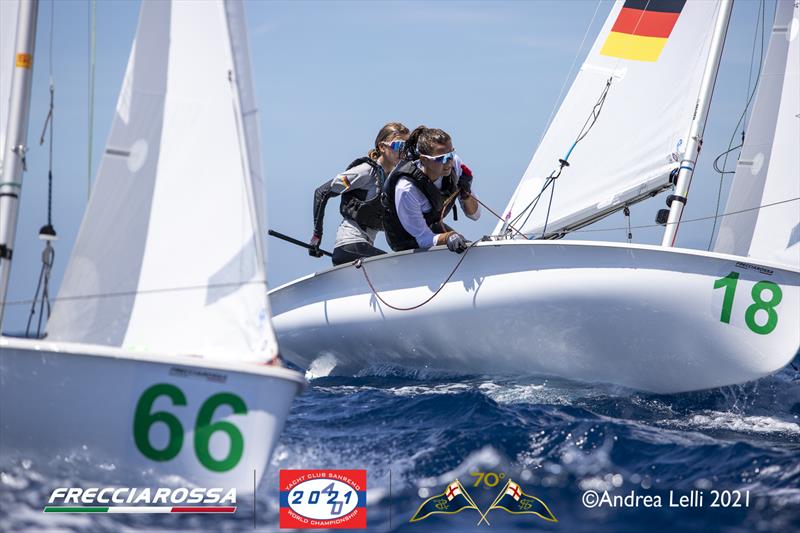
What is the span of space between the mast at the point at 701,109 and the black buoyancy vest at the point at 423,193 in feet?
4.98

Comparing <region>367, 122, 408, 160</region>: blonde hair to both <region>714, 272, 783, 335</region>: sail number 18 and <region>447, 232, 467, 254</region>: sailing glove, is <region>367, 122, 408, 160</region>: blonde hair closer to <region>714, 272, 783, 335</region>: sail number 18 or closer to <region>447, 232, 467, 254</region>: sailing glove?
<region>447, 232, 467, 254</region>: sailing glove

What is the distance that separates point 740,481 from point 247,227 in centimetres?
240

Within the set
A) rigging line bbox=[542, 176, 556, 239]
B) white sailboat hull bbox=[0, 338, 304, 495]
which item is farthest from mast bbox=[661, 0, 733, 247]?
white sailboat hull bbox=[0, 338, 304, 495]

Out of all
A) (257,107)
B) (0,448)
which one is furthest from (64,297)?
(257,107)

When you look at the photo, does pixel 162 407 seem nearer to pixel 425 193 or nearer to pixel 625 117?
pixel 425 193

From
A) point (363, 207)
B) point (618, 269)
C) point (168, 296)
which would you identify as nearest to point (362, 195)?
point (363, 207)

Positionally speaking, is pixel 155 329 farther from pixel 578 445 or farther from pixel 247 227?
pixel 578 445

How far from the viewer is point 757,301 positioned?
486cm

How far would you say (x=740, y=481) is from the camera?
12.6 feet

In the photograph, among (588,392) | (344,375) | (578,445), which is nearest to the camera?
(578,445)

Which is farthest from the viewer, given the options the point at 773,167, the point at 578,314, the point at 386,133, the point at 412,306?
the point at 386,133

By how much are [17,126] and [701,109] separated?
4444 millimetres

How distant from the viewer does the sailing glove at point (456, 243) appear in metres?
5.42

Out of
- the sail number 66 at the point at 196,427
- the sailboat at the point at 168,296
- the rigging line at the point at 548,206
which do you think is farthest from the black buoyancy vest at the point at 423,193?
the sail number 66 at the point at 196,427
